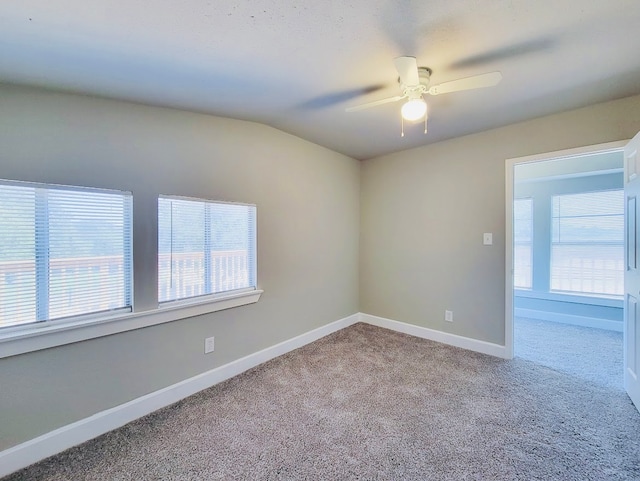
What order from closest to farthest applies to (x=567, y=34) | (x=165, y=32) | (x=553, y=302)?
(x=165, y=32), (x=567, y=34), (x=553, y=302)

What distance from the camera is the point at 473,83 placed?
1626 mm

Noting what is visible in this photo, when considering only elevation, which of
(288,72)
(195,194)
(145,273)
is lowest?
(145,273)

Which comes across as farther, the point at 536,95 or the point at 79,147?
the point at 536,95

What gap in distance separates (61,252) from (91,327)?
50 centimetres

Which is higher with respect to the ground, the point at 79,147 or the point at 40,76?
the point at 40,76

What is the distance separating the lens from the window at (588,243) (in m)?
3.92

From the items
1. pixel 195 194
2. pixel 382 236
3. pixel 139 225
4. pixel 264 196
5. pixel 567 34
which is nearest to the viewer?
pixel 567 34

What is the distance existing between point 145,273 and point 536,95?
321 cm

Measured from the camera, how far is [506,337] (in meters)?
2.86

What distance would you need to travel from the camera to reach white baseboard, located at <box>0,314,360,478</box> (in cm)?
156

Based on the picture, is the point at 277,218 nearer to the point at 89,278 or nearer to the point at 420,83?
the point at 89,278

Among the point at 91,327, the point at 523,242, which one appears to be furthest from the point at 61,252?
the point at 523,242

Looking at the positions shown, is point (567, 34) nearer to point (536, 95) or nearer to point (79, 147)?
point (536, 95)

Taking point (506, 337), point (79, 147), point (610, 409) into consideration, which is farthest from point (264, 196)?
point (610, 409)
